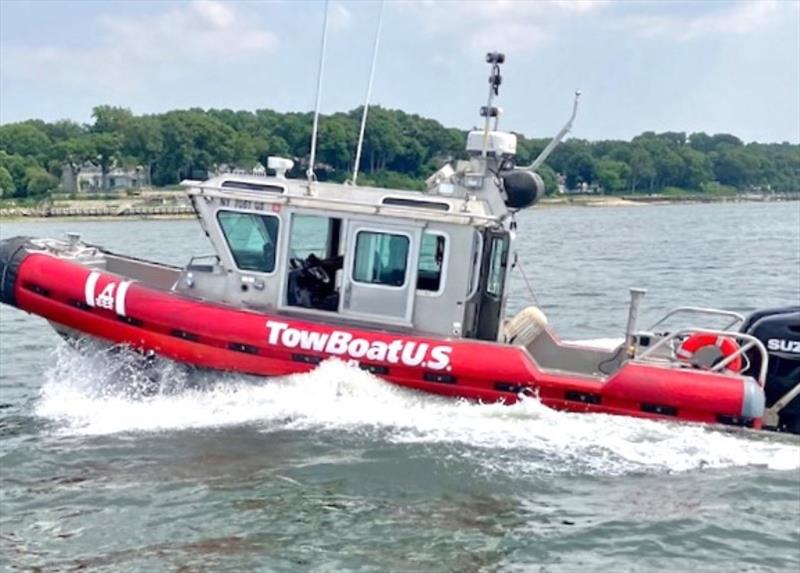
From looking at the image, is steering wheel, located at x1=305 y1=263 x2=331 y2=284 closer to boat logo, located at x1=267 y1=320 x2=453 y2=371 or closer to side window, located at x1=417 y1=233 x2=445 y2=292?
boat logo, located at x1=267 y1=320 x2=453 y2=371

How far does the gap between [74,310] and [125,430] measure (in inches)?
54.7

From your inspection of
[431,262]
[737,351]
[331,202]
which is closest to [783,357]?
[737,351]

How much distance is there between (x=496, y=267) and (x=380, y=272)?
1.21m

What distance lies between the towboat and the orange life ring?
1 cm

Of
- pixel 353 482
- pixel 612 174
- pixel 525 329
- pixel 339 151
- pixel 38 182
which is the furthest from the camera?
pixel 612 174

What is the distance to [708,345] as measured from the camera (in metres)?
10.2

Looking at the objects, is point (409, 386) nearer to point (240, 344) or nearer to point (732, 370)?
point (240, 344)

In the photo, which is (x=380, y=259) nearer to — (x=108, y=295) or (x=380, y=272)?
(x=380, y=272)

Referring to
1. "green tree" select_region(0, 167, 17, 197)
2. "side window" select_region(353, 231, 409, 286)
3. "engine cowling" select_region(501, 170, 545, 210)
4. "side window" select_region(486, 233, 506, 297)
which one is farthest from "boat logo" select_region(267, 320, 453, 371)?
"green tree" select_region(0, 167, 17, 197)

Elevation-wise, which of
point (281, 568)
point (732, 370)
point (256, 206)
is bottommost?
point (281, 568)

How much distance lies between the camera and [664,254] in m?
37.2

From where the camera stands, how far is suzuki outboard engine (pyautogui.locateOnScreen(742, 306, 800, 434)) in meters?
9.58

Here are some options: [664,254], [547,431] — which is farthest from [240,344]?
[664,254]

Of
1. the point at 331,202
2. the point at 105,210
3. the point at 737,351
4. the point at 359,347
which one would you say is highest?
the point at 331,202
